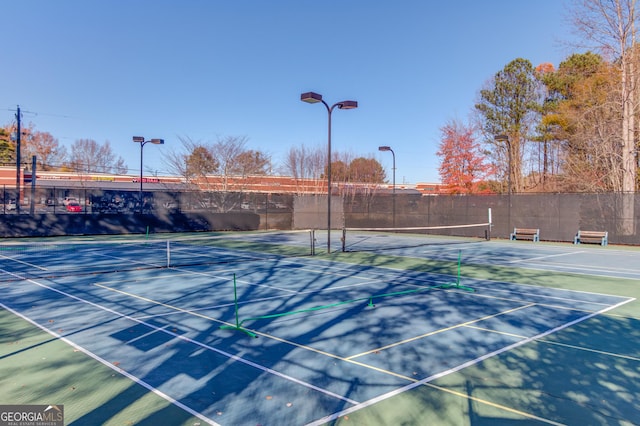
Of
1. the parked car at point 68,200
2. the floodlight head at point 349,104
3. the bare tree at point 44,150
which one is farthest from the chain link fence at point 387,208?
the bare tree at point 44,150

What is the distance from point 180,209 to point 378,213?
47.7 feet

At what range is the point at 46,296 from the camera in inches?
376

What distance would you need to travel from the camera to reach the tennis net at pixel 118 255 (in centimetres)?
1350

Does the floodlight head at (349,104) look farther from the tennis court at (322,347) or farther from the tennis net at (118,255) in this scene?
the tennis court at (322,347)

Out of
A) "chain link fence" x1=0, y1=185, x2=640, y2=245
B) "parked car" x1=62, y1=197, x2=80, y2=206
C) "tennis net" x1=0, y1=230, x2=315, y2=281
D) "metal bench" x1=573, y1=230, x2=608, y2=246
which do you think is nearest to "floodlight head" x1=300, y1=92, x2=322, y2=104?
"tennis net" x1=0, y1=230, x2=315, y2=281

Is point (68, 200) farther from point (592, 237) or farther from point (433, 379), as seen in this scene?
point (592, 237)

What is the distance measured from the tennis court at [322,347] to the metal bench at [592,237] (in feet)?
37.1

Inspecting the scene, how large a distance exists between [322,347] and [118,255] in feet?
45.1

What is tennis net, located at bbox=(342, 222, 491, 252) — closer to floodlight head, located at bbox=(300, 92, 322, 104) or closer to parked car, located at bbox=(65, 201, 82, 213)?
floodlight head, located at bbox=(300, 92, 322, 104)

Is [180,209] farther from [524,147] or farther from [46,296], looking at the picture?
[524,147]

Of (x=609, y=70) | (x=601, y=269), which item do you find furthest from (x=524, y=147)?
(x=601, y=269)

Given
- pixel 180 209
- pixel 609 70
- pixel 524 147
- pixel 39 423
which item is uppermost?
pixel 609 70

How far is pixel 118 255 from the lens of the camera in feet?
57.0

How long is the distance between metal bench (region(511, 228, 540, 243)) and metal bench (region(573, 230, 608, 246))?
1889mm
